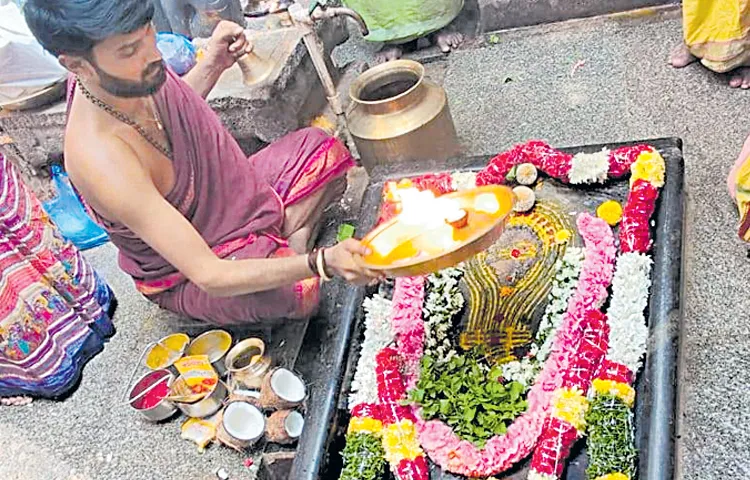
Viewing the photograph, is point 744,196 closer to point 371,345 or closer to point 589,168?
point 589,168

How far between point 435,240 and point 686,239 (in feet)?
3.87

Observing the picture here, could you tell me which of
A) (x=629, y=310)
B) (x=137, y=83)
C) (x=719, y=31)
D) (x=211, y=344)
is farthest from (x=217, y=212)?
(x=719, y=31)

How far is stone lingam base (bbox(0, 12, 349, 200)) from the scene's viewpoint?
348cm

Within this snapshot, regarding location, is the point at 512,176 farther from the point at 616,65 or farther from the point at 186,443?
the point at 186,443

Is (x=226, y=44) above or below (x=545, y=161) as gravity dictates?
above

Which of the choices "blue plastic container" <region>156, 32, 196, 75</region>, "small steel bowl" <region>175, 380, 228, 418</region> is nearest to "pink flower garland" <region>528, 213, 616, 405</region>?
"small steel bowl" <region>175, 380, 228, 418</region>

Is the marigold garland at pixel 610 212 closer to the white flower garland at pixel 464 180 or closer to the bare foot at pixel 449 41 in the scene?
the white flower garland at pixel 464 180

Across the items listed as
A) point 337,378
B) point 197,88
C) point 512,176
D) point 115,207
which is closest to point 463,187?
point 512,176

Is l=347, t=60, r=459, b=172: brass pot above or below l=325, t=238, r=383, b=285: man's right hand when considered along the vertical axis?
below

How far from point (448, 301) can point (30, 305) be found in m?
1.64

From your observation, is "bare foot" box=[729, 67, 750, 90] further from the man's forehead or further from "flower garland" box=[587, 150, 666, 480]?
the man's forehead

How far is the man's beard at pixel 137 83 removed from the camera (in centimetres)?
→ 200

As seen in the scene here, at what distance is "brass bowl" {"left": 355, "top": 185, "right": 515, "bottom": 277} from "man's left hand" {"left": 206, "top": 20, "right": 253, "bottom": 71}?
1026 millimetres

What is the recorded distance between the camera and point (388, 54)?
14.8ft
